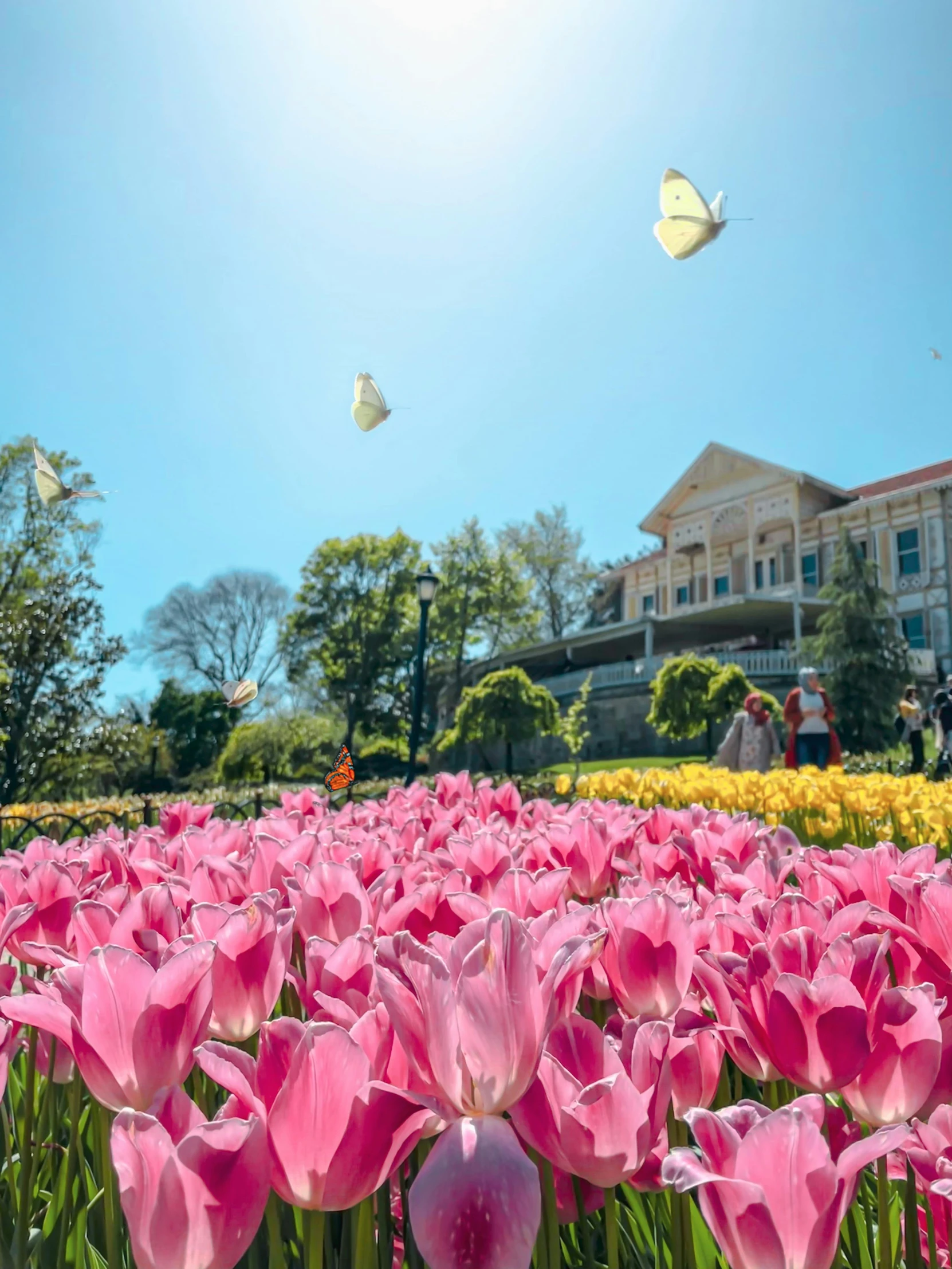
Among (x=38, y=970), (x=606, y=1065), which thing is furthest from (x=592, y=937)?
(x=38, y=970)

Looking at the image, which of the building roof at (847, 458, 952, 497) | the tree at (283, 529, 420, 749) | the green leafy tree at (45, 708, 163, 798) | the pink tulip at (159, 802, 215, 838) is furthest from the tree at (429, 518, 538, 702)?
the pink tulip at (159, 802, 215, 838)

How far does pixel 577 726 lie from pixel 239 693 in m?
27.5

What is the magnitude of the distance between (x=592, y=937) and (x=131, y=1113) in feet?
1.46

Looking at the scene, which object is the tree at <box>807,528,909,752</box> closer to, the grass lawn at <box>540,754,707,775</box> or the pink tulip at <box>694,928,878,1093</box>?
the grass lawn at <box>540,754,707,775</box>

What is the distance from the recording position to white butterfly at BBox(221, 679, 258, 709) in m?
2.69

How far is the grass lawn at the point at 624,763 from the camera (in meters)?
24.2

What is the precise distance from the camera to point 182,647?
140 feet

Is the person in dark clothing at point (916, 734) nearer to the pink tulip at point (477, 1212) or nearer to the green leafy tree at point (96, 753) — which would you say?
the green leafy tree at point (96, 753)

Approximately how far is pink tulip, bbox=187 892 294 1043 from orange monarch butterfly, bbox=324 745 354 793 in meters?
1.31

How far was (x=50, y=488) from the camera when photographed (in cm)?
368

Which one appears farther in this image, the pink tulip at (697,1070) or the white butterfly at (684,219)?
the white butterfly at (684,219)

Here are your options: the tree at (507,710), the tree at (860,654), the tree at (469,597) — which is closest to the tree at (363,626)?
the tree at (469,597)

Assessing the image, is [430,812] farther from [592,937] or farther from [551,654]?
[551,654]

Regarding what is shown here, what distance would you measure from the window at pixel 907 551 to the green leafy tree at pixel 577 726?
42.9ft
